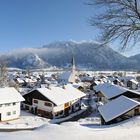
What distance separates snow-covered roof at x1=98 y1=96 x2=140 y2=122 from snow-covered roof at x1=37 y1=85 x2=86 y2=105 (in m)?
14.0

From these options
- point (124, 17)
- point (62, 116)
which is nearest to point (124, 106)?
point (62, 116)

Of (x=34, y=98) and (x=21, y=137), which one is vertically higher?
(x=21, y=137)

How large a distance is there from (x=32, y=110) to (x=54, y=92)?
18.8 feet

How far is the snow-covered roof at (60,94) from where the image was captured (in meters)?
52.1

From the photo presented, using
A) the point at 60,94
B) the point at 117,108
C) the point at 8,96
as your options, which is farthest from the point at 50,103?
the point at 117,108

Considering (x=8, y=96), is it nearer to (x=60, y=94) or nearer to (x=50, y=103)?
(x=50, y=103)

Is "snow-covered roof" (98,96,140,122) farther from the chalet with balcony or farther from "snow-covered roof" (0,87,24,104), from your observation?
→ "snow-covered roof" (0,87,24,104)

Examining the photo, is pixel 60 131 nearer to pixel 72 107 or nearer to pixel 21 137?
pixel 21 137

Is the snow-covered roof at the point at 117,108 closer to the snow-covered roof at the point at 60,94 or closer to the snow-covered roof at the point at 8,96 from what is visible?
the snow-covered roof at the point at 60,94

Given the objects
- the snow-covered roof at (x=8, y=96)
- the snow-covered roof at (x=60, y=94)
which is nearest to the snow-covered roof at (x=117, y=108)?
the snow-covered roof at (x=60, y=94)

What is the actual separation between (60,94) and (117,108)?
20915 mm

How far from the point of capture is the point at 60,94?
56.5m

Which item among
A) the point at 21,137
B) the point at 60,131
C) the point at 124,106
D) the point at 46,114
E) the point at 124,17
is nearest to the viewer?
the point at 21,137

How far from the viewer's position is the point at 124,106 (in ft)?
122
